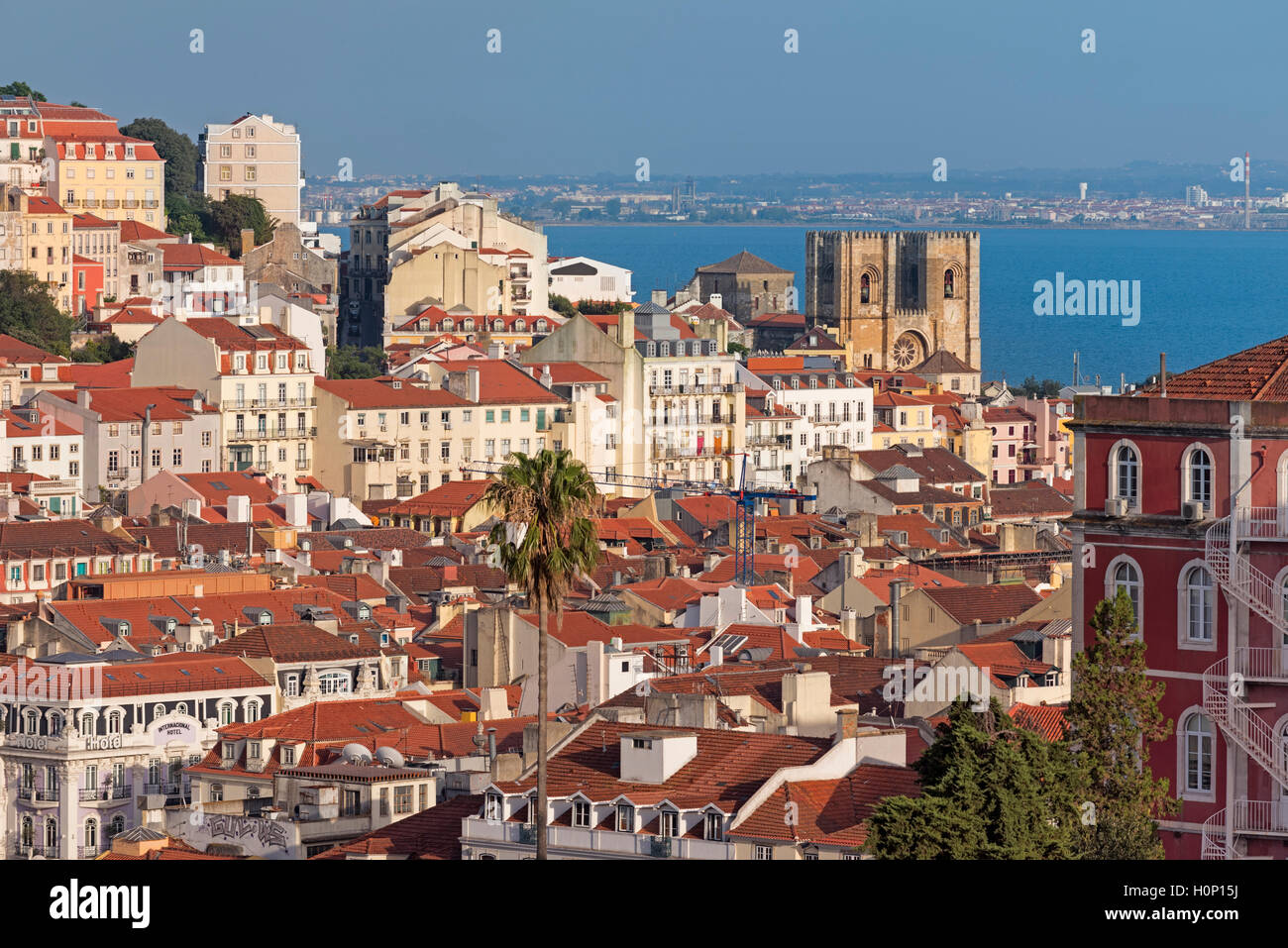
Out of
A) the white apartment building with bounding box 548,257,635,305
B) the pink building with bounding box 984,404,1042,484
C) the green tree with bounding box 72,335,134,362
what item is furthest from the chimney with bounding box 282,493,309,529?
the white apartment building with bounding box 548,257,635,305

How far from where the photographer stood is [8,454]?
9012 cm

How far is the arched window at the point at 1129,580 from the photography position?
1166 inches

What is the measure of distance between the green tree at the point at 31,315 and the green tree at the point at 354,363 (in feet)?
33.7

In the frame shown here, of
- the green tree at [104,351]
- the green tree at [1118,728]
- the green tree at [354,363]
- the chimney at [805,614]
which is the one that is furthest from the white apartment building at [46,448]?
the green tree at [1118,728]

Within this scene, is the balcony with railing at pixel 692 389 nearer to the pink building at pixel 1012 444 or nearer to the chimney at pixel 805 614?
the pink building at pixel 1012 444

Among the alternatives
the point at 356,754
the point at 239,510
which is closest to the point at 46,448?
the point at 239,510

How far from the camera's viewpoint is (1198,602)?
96.0ft

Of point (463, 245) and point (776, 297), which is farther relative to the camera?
point (776, 297)

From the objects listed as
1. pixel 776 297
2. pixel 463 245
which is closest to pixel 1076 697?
pixel 463 245

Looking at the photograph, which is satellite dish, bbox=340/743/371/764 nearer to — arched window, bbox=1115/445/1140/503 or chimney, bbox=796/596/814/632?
arched window, bbox=1115/445/1140/503

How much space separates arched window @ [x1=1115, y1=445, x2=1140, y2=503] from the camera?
1184 inches

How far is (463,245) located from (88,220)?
1621 cm

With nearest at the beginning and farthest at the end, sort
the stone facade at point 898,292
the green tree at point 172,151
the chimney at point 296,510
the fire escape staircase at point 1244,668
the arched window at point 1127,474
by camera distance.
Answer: the fire escape staircase at point 1244,668 < the arched window at point 1127,474 < the chimney at point 296,510 < the green tree at point 172,151 < the stone facade at point 898,292
